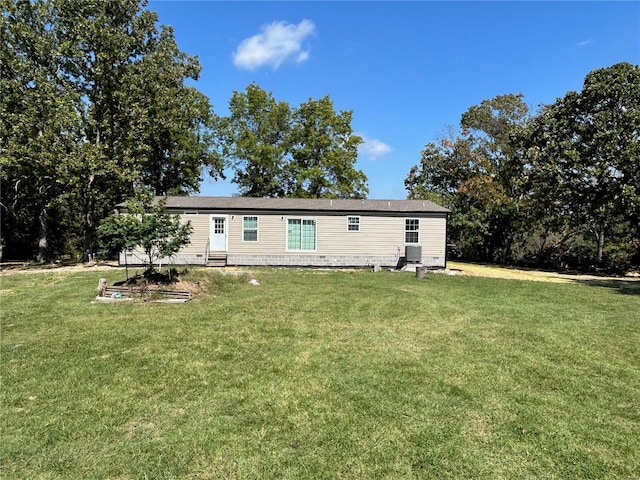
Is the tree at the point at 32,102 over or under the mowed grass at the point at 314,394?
over

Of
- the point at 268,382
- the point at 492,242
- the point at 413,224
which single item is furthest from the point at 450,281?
the point at 492,242

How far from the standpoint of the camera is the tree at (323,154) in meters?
29.1

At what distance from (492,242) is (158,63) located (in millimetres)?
22070

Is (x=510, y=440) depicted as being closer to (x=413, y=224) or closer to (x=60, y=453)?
(x=60, y=453)

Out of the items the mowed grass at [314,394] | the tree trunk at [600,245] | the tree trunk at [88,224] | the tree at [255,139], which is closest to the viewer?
the mowed grass at [314,394]

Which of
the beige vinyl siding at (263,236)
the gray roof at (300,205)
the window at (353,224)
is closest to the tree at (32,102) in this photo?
the gray roof at (300,205)

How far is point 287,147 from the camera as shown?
29.2 metres

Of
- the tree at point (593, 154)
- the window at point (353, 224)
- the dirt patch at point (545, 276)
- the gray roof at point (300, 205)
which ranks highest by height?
the tree at point (593, 154)

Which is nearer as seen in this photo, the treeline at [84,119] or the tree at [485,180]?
the treeline at [84,119]

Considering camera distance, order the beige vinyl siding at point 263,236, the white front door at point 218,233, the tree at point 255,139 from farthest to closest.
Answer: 1. the tree at point 255,139
2. the beige vinyl siding at point 263,236
3. the white front door at point 218,233

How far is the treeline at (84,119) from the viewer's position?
16.9 meters

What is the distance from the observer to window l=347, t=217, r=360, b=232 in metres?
18.0

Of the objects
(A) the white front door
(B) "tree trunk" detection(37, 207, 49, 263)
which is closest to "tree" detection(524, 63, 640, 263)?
(A) the white front door

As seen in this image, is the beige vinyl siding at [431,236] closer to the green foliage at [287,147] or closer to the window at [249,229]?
the window at [249,229]
